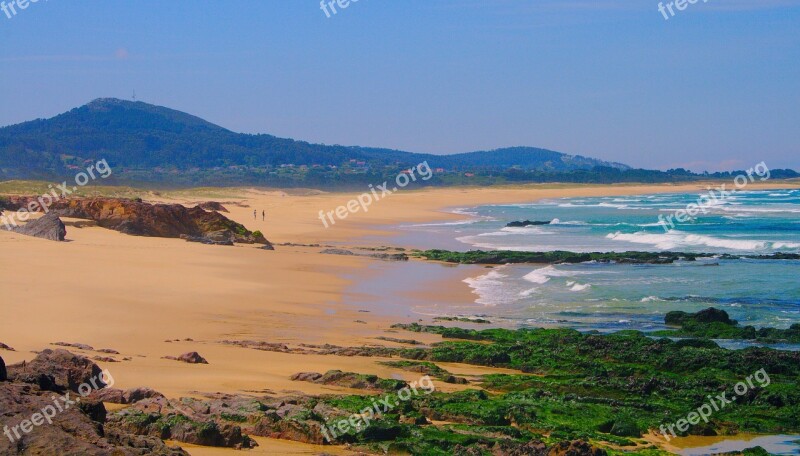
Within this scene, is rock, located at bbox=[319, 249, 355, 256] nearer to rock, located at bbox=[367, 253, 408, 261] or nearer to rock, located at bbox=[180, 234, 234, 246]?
rock, located at bbox=[367, 253, 408, 261]

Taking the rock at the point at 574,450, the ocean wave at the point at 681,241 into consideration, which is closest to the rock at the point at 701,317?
the rock at the point at 574,450

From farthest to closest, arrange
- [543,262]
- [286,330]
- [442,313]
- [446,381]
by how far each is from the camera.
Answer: [543,262] < [442,313] < [286,330] < [446,381]

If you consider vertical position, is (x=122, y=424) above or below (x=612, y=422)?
above

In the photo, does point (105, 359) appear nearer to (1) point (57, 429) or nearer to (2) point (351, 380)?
(2) point (351, 380)

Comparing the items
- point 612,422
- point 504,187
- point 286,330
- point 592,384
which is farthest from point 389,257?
point 504,187

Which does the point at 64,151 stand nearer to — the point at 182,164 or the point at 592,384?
the point at 182,164

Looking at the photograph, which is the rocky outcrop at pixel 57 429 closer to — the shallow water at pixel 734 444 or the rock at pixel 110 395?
the rock at pixel 110 395
